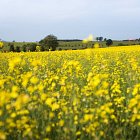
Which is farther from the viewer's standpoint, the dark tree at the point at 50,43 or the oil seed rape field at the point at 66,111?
the dark tree at the point at 50,43

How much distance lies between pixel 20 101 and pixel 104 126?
4.74 feet

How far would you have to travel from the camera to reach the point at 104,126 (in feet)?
13.2

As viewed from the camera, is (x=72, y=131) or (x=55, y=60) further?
(x=55, y=60)

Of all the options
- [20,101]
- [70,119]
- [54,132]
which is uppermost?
[20,101]

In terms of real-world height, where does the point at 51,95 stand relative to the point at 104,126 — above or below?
above

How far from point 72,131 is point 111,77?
13.2 feet

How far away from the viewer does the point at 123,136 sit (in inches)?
152

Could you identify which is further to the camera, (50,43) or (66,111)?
(50,43)

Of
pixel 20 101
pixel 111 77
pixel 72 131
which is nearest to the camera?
pixel 20 101

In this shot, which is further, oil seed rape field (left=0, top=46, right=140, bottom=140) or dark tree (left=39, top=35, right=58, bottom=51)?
dark tree (left=39, top=35, right=58, bottom=51)

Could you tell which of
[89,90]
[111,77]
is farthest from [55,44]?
[89,90]

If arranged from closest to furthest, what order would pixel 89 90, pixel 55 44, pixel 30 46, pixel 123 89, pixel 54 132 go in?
pixel 54 132 < pixel 89 90 < pixel 123 89 < pixel 30 46 < pixel 55 44

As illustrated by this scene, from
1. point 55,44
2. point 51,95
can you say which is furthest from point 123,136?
point 55,44

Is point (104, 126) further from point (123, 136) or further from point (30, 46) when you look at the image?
point (30, 46)
